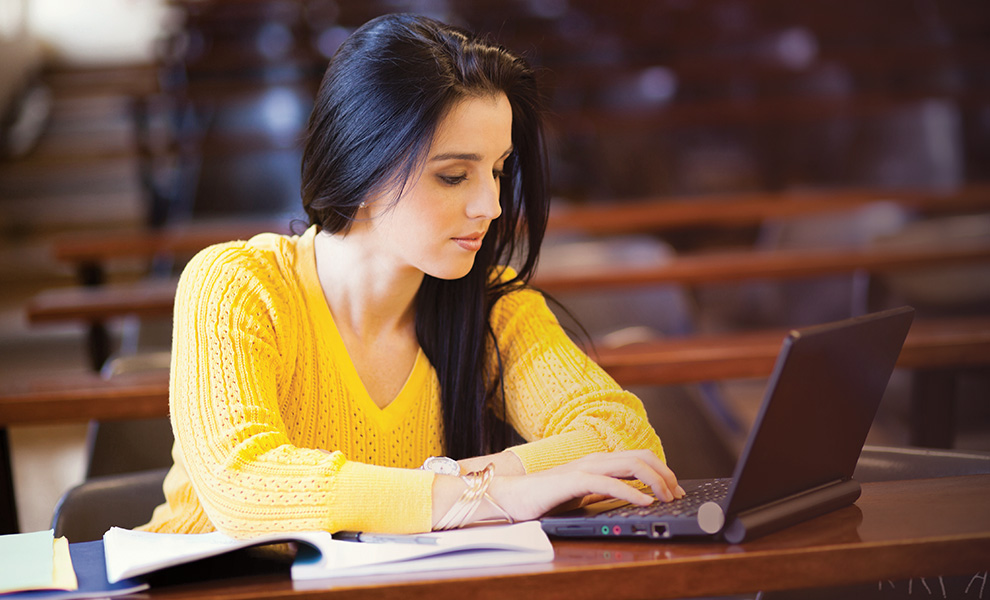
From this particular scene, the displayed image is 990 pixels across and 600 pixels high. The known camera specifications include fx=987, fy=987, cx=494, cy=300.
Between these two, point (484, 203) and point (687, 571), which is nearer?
point (687, 571)

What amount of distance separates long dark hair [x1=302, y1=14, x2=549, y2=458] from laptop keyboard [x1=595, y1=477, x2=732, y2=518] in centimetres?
39

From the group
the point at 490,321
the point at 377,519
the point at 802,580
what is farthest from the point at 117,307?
the point at 802,580

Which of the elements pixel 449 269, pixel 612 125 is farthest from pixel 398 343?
pixel 612 125

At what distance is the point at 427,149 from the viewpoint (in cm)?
114

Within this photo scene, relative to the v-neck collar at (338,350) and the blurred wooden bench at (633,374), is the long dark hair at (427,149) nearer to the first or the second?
the v-neck collar at (338,350)

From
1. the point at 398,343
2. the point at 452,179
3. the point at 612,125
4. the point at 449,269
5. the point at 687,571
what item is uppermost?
the point at 612,125

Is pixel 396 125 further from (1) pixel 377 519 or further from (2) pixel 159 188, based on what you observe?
(2) pixel 159 188

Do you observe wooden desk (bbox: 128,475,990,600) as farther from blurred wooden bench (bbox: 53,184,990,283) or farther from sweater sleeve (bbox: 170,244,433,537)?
blurred wooden bench (bbox: 53,184,990,283)

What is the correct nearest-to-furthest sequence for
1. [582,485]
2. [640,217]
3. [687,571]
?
[687,571], [582,485], [640,217]

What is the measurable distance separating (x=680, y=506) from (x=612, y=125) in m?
3.93

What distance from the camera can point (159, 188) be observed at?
14.5 feet

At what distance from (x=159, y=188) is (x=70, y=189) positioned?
31.5 inches

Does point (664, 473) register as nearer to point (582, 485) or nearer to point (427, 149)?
point (582, 485)

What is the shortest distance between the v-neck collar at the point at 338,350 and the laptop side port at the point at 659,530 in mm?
492
